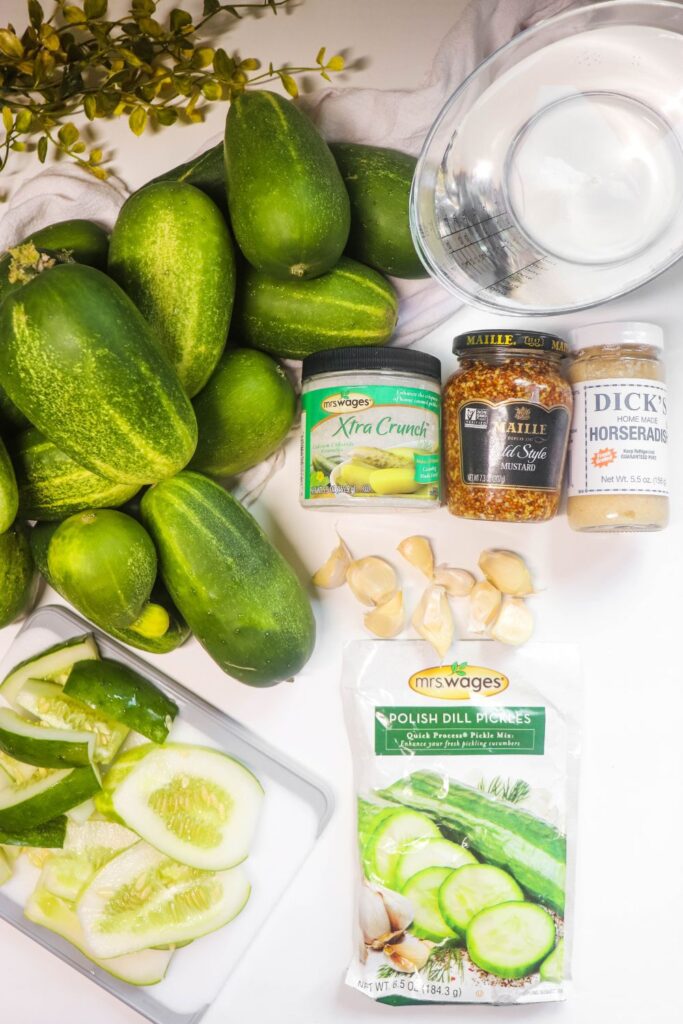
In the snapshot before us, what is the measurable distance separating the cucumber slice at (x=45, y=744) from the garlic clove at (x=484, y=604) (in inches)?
17.8

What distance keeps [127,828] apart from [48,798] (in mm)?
101

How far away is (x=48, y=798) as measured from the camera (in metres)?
0.88

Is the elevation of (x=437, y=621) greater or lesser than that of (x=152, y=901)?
greater

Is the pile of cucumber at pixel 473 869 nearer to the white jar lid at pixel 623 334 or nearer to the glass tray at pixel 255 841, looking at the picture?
the glass tray at pixel 255 841

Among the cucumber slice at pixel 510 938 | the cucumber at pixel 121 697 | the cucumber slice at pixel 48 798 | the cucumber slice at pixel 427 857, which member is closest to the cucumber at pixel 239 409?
the cucumber at pixel 121 697

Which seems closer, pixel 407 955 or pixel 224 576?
pixel 224 576

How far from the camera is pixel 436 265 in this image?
2.74ft

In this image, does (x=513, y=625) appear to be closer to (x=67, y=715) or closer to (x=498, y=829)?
(x=498, y=829)

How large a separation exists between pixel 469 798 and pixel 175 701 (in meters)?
0.36

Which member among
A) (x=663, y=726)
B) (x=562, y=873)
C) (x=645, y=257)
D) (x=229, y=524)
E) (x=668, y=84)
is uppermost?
(x=668, y=84)

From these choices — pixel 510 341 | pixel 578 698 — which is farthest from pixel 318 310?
pixel 578 698

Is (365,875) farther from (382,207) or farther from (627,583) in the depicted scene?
(382,207)

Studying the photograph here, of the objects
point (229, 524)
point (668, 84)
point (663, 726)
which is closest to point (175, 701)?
point (229, 524)

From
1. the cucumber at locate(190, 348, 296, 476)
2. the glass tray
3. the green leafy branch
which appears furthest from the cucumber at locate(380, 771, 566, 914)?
the green leafy branch
